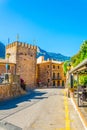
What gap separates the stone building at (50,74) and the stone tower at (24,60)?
1092 centimetres

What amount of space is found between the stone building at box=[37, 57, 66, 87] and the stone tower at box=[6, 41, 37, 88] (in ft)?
35.8

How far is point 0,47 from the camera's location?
158375 millimetres

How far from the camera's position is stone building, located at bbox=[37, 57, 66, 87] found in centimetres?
6869

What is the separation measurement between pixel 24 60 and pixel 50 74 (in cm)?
1513

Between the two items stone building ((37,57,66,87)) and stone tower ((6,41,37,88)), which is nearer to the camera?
stone tower ((6,41,37,88))

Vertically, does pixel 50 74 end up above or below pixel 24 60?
below

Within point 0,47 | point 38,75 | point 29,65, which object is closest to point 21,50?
point 29,65

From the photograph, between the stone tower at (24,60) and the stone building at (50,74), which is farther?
the stone building at (50,74)

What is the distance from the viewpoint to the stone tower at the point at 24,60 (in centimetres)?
5509

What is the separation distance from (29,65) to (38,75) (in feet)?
45.1

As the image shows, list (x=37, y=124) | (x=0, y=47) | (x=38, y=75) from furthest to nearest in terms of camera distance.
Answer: (x=0, y=47) → (x=38, y=75) → (x=37, y=124)

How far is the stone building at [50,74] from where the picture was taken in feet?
225

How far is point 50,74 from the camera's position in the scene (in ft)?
228

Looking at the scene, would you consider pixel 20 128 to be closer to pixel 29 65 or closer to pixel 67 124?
pixel 67 124
